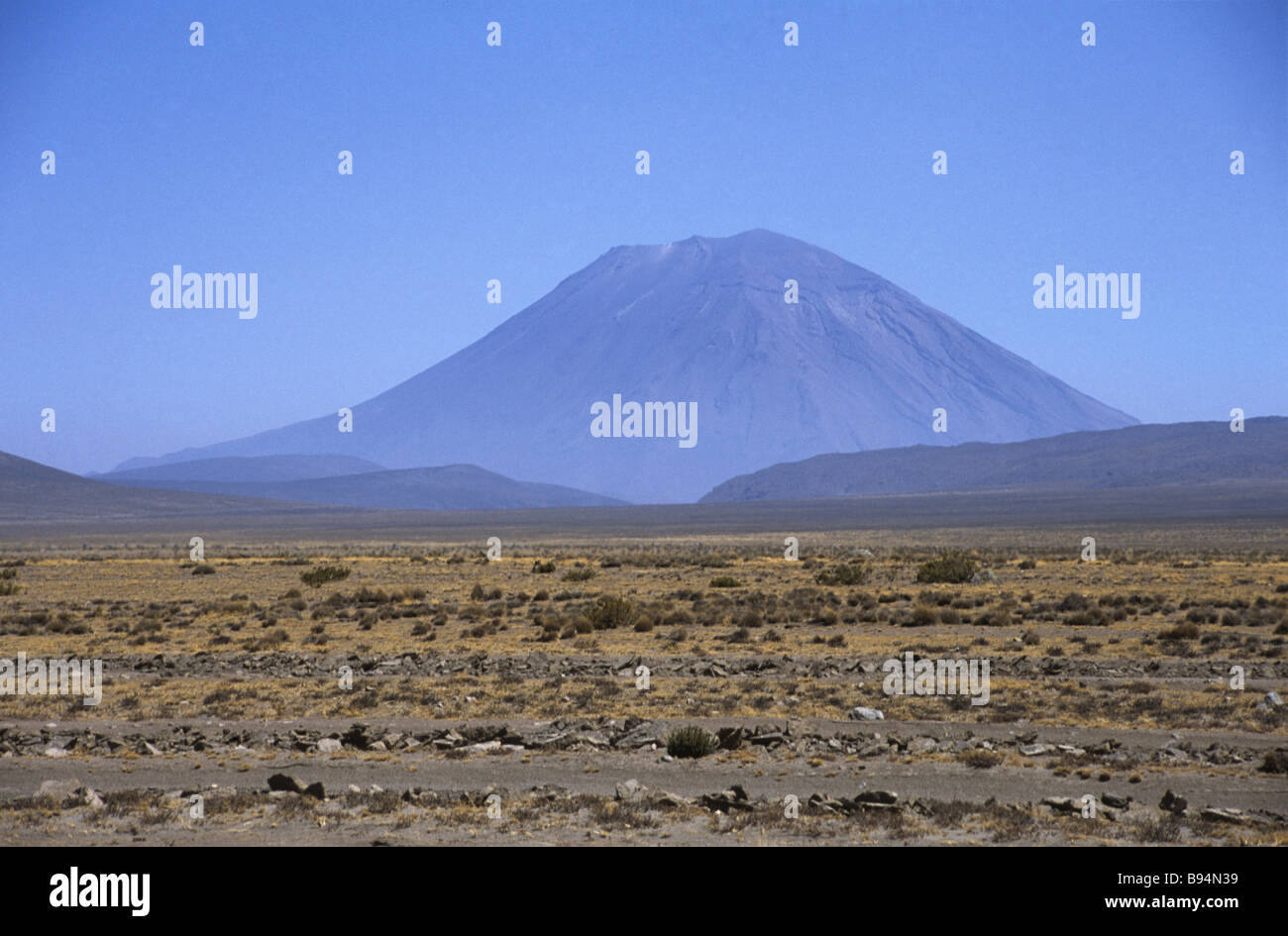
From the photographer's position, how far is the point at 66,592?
35938mm

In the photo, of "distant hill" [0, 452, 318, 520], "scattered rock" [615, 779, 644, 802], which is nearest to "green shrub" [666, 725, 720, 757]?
"scattered rock" [615, 779, 644, 802]

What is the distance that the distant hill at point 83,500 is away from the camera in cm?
15575

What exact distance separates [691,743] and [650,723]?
141 cm

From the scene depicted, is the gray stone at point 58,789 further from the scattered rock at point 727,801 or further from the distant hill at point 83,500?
the distant hill at point 83,500

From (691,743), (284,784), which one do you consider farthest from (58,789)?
(691,743)

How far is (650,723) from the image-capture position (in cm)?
1345

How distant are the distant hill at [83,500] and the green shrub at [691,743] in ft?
509

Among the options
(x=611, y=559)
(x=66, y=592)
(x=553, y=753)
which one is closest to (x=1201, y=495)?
(x=611, y=559)

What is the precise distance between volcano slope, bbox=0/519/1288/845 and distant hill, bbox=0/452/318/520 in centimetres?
13769

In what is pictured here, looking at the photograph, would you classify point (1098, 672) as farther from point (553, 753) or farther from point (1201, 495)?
point (1201, 495)

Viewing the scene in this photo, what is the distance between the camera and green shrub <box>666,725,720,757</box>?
39.5 ft
